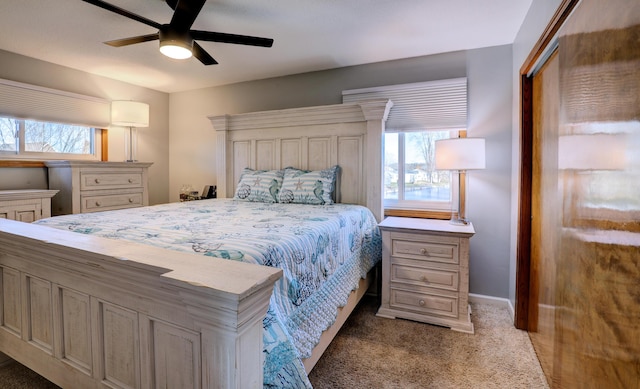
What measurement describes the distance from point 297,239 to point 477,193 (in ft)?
6.47

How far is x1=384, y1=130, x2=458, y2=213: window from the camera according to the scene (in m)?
2.91

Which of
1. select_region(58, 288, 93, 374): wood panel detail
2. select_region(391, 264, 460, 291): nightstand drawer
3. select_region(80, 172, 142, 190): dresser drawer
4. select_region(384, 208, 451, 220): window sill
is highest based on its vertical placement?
select_region(80, 172, 142, 190): dresser drawer

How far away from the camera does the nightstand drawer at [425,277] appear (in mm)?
2254

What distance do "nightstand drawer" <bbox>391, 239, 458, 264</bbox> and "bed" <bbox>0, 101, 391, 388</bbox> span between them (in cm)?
56

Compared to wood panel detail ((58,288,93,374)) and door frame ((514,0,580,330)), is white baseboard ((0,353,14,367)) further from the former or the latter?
door frame ((514,0,580,330))

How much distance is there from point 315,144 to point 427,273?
1649 mm

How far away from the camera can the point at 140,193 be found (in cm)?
354

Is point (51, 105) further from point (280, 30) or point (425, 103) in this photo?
point (425, 103)

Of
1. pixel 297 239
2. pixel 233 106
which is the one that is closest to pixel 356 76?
pixel 233 106

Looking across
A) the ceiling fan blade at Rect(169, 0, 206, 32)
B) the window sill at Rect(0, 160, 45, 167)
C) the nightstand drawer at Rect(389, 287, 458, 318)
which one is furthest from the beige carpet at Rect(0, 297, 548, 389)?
the ceiling fan blade at Rect(169, 0, 206, 32)

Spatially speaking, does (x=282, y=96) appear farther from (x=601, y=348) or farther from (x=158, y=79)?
(x=601, y=348)

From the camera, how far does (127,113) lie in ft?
11.2

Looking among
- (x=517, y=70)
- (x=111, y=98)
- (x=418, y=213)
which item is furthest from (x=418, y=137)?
(x=111, y=98)

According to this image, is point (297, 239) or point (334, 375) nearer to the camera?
point (297, 239)
